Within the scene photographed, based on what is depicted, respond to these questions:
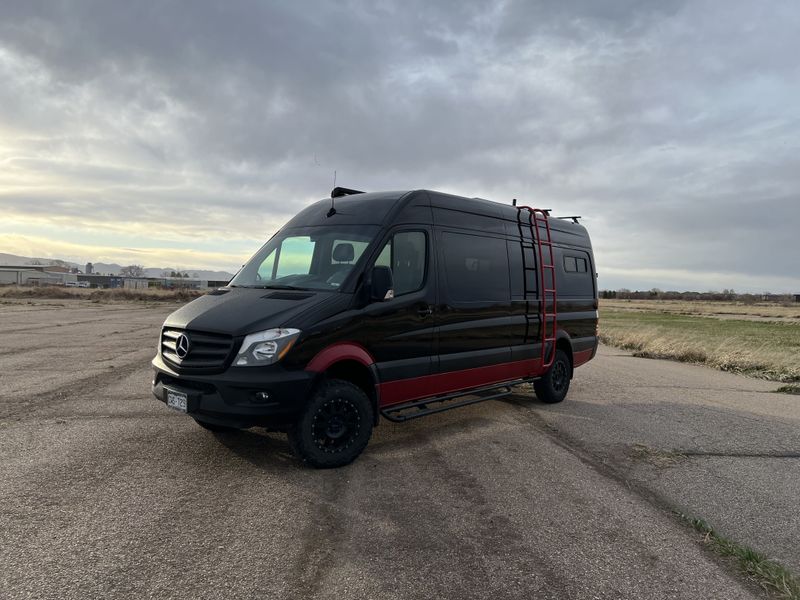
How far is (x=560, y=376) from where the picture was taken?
805 centimetres

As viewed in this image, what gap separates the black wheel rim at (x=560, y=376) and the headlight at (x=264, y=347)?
15.9 feet

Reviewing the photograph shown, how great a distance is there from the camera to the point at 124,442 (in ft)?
17.4

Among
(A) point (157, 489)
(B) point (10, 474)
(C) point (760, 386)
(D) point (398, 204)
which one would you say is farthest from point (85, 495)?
(C) point (760, 386)

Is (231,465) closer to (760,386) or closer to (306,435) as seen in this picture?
(306,435)

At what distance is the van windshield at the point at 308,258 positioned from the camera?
5.09 metres

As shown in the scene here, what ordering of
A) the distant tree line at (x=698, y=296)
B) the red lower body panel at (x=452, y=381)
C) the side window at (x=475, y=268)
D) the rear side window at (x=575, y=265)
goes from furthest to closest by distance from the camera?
the distant tree line at (x=698, y=296)
the rear side window at (x=575, y=265)
the side window at (x=475, y=268)
the red lower body panel at (x=452, y=381)

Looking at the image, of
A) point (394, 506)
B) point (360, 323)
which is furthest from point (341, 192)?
point (394, 506)

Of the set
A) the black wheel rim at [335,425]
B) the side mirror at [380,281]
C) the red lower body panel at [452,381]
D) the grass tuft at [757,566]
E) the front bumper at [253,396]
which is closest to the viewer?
the grass tuft at [757,566]

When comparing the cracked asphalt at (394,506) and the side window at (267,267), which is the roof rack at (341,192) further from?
the cracked asphalt at (394,506)

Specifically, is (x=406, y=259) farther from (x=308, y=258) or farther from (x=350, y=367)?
(x=350, y=367)

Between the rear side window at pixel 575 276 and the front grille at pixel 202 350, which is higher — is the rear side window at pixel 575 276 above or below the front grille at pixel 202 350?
above

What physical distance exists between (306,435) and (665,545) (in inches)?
109

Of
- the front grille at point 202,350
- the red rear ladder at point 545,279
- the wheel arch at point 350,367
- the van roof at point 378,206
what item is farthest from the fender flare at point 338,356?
the red rear ladder at point 545,279

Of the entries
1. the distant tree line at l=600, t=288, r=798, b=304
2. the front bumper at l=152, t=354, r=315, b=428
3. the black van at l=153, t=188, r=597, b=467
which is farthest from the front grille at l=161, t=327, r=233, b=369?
the distant tree line at l=600, t=288, r=798, b=304
